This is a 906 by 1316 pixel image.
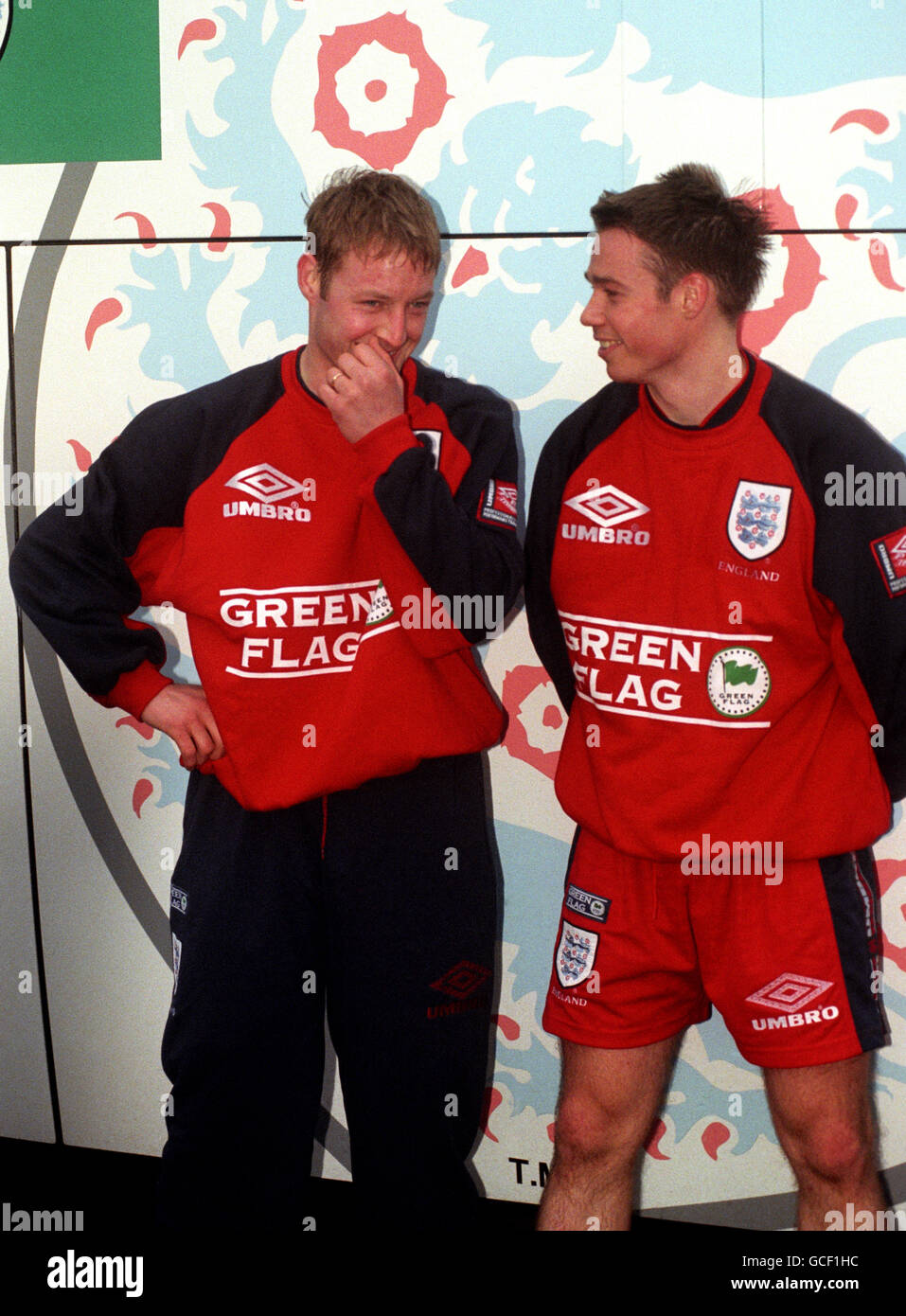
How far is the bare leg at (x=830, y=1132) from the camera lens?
1.67 m

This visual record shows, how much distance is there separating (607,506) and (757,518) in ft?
0.69

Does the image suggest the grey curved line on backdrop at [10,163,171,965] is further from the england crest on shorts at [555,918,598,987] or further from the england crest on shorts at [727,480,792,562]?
the england crest on shorts at [727,480,792,562]

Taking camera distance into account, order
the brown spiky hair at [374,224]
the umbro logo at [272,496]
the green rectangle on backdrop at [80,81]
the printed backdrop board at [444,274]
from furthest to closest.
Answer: the green rectangle on backdrop at [80,81]
the printed backdrop board at [444,274]
the umbro logo at [272,496]
the brown spiky hair at [374,224]

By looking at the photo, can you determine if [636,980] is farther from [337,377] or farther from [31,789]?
[31,789]

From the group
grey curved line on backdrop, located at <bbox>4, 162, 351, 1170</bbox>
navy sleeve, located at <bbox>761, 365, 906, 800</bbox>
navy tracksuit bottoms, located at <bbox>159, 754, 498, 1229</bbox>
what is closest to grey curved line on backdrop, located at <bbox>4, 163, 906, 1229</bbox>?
grey curved line on backdrop, located at <bbox>4, 162, 351, 1170</bbox>

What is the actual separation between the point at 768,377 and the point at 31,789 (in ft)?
5.17

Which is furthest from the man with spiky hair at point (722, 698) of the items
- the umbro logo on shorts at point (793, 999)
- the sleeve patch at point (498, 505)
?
the sleeve patch at point (498, 505)

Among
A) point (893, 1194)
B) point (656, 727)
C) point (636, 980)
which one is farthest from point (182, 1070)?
point (893, 1194)

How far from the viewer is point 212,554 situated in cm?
171

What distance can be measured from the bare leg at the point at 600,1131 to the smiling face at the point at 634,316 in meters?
0.95

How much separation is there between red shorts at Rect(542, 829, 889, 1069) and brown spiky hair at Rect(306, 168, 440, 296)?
866 millimetres

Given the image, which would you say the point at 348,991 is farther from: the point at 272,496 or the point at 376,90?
the point at 376,90

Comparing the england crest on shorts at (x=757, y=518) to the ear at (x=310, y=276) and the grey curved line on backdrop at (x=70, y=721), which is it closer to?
the ear at (x=310, y=276)
